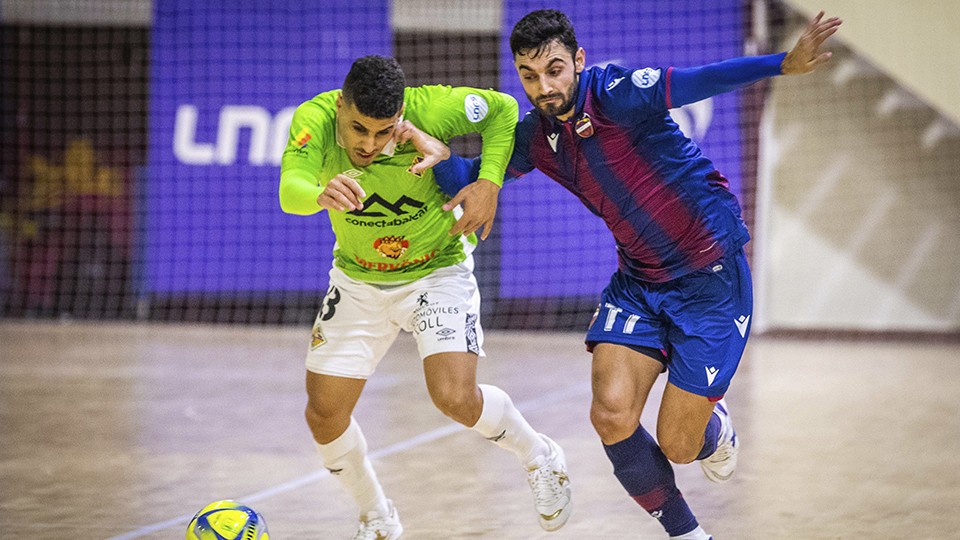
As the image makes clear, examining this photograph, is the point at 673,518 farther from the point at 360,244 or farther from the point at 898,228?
the point at 898,228

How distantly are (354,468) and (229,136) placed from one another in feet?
31.5

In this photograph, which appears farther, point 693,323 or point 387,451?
point 387,451

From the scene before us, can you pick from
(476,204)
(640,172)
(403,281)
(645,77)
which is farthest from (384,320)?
(645,77)

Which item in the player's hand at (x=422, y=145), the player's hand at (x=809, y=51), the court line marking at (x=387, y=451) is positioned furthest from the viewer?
the court line marking at (x=387, y=451)

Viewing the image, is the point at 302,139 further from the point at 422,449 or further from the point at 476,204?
the point at 422,449

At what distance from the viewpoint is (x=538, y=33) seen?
175 inches

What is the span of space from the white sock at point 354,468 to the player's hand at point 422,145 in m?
1.11

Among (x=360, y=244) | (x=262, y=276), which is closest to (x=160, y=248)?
(x=262, y=276)

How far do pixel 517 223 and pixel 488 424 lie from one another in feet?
28.5

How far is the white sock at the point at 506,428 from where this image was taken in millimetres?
4965

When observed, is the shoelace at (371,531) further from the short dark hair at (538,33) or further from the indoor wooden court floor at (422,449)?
the short dark hair at (538,33)

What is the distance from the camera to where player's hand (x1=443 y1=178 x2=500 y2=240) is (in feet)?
15.0

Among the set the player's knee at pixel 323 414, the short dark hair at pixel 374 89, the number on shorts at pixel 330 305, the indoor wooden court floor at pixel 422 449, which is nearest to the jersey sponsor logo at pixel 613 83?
the short dark hair at pixel 374 89

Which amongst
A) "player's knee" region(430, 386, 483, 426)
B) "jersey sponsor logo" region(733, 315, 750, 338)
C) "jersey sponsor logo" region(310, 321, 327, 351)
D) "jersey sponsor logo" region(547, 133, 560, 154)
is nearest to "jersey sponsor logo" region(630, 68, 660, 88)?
"jersey sponsor logo" region(547, 133, 560, 154)
